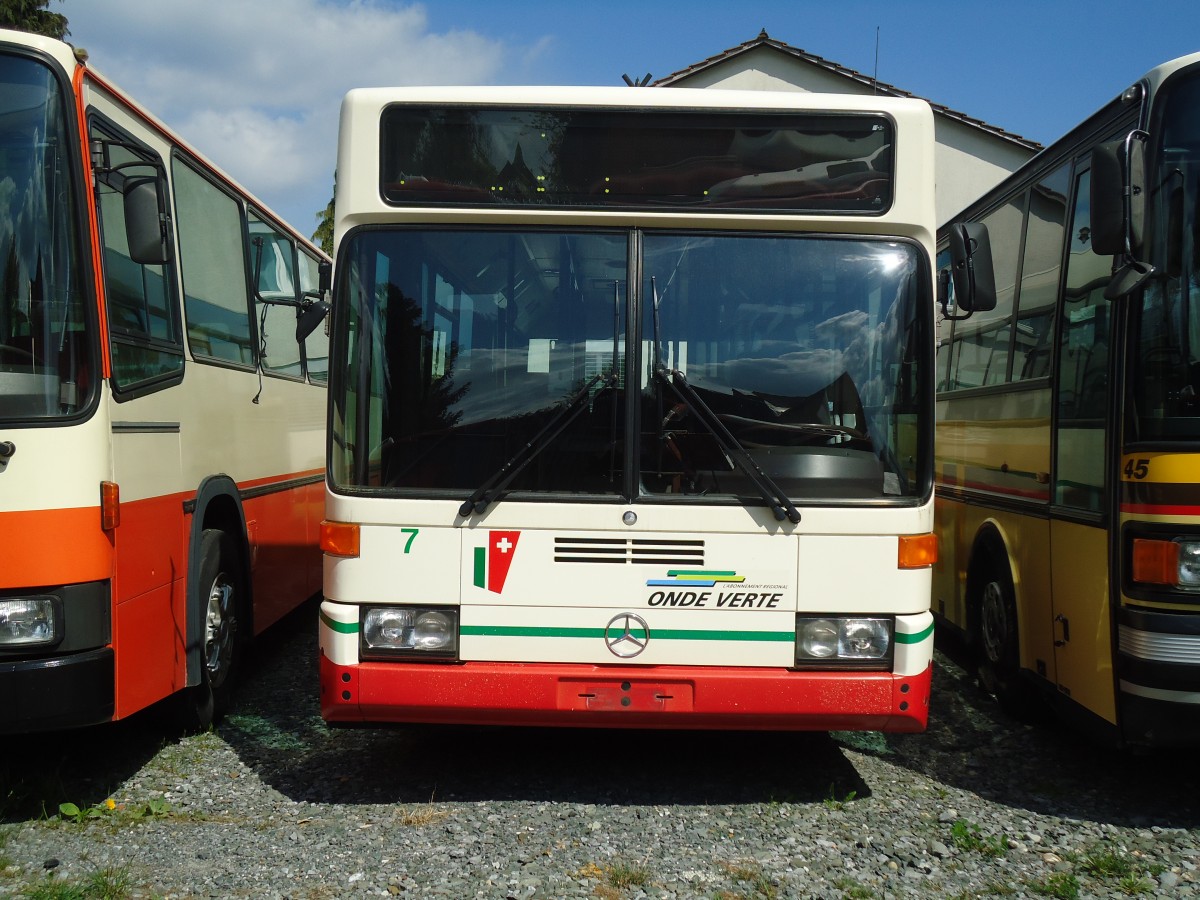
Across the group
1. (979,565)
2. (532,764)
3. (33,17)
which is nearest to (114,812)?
(532,764)

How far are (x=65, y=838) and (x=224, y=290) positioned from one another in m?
3.19

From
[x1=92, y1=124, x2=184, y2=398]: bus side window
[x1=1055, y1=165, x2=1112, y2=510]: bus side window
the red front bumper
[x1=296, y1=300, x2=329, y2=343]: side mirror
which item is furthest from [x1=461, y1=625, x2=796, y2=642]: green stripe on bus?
[x1=92, y1=124, x2=184, y2=398]: bus side window

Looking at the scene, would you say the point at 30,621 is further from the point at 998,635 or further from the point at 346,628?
the point at 998,635

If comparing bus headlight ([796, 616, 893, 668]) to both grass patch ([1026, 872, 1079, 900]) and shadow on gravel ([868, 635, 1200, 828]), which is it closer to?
grass patch ([1026, 872, 1079, 900])

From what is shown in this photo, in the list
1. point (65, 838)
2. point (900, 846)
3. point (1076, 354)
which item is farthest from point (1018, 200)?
point (65, 838)

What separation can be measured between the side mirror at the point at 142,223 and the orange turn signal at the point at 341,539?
49.4 inches

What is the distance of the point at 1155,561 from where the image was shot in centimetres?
438

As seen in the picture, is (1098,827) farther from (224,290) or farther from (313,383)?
(313,383)

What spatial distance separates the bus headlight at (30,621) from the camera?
4.06 m

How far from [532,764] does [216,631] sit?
189 cm

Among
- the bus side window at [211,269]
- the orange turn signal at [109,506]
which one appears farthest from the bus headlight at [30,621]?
the bus side window at [211,269]

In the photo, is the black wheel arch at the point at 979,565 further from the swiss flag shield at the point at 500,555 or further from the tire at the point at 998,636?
the swiss flag shield at the point at 500,555

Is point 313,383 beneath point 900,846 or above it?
above

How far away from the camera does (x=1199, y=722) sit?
434cm
